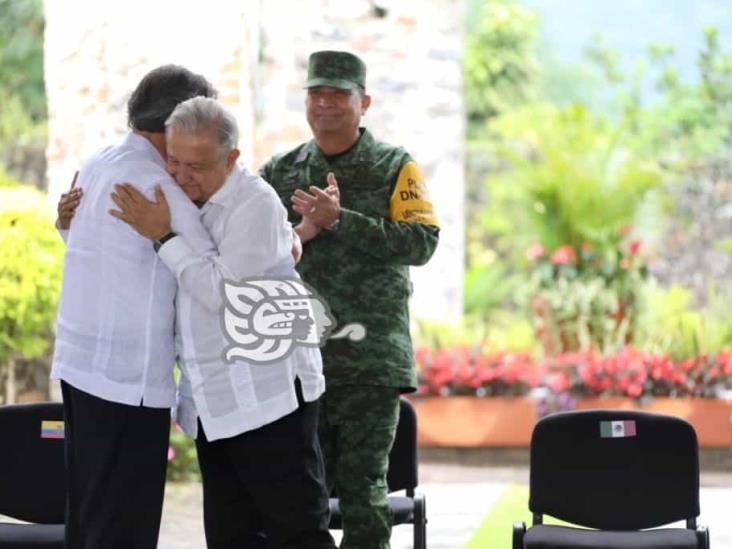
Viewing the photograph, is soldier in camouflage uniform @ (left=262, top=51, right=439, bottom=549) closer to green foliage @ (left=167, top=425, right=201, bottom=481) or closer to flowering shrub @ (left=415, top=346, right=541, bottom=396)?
green foliage @ (left=167, top=425, right=201, bottom=481)

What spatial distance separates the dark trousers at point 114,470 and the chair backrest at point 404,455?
3.99ft

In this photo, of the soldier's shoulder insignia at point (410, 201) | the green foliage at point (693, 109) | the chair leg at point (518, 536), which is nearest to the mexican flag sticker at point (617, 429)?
the chair leg at point (518, 536)

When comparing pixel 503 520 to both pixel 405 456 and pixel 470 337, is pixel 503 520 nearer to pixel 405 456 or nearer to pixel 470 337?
pixel 405 456

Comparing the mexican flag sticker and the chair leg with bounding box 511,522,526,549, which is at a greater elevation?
the mexican flag sticker

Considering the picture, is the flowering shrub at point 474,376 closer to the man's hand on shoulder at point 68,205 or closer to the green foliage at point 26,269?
the green foliage at point 26,269

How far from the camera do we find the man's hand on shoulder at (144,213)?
3.23 metres

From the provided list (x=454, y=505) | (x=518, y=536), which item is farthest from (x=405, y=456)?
(x=454, y=505)

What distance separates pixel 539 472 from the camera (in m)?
4.39

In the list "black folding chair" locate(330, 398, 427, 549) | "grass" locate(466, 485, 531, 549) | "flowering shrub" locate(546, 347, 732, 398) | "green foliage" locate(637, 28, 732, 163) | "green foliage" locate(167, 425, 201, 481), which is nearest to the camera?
"black folding chair" locate(330, 398, 427, 549)

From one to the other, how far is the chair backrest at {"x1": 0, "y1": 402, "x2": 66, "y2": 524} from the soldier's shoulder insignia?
1.04 metres

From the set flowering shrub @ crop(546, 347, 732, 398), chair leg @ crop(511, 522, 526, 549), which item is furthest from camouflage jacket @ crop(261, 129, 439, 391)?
flowering shrub @ crop(546, 347, 732, 398)

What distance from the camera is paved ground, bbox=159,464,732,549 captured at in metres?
5.89

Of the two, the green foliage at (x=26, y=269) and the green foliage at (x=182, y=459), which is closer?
the green foliage at (x=26, y=269)

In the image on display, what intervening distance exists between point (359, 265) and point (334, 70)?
0.52 meters
